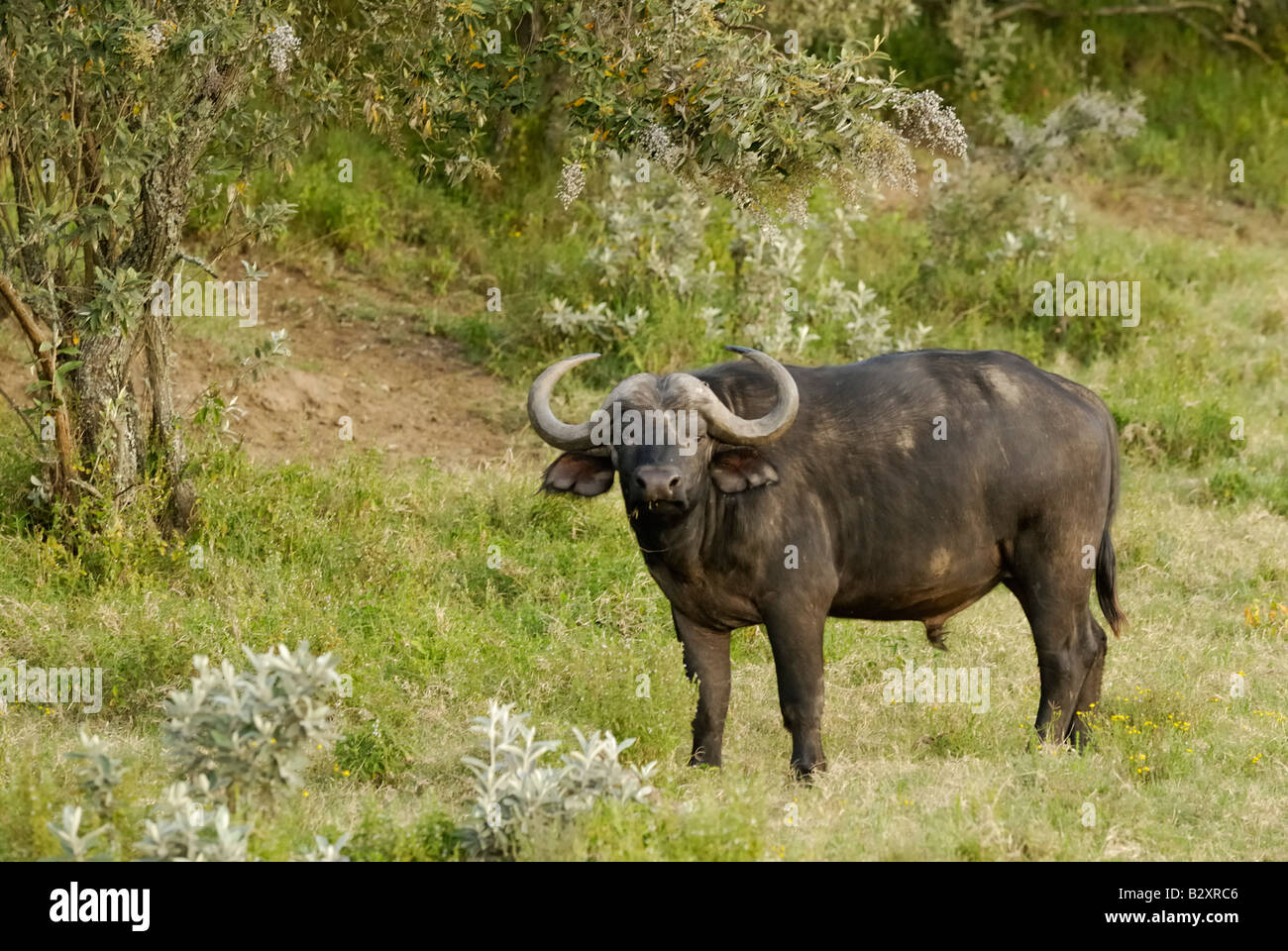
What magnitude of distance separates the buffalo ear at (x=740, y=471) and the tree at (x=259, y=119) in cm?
171

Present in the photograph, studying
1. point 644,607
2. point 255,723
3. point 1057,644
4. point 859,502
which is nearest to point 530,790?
point 255,723

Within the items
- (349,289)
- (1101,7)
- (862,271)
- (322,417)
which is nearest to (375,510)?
(322,417)

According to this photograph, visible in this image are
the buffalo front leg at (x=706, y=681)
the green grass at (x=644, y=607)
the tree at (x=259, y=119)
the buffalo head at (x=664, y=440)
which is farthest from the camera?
the tree at (x=259, y=119)

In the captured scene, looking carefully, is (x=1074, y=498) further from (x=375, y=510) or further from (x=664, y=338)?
(x=664, y=338)

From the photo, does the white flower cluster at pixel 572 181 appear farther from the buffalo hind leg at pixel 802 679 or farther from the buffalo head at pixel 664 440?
the buffalo hind leg at pixel 802 679

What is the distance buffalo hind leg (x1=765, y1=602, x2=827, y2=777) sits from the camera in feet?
24.7

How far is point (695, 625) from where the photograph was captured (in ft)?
25.8

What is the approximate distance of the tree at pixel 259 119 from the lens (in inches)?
328

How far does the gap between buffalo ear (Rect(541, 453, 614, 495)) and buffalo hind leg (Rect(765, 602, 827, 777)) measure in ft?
3.24

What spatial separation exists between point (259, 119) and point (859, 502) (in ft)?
14.5

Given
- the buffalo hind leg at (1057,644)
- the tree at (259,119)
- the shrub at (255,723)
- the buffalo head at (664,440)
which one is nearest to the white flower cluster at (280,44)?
the tree at (259,119)

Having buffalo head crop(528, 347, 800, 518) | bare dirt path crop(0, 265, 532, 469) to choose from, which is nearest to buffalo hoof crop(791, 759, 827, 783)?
buffalo head crop(528, 347, 800, 518)

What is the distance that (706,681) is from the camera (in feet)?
25.9
